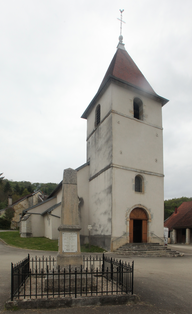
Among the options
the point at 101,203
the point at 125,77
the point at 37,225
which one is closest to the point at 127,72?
the point at 125,77

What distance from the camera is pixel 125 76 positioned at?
2034 cm

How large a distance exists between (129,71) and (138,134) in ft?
21.3

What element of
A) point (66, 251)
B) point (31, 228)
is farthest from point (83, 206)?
point (66, 251)

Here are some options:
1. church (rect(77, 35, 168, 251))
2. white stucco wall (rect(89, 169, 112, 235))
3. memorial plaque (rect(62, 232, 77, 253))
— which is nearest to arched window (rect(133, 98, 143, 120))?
church (rect(77, 35, 168, 251))

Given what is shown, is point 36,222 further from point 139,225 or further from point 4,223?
point 4,223

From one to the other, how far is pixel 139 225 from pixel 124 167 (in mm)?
4770

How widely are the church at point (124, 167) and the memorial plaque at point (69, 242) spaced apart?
10.0m

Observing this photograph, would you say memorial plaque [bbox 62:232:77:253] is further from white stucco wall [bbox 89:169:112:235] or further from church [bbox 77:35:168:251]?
white stucco wall [bbox 89:169:112:235]

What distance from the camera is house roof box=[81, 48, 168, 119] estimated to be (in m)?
19.6

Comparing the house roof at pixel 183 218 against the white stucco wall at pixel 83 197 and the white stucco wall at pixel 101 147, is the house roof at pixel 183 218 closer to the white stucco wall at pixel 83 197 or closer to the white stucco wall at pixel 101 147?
the white stucco wall at pixel 83 197

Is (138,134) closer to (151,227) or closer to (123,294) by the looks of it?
(151,227)

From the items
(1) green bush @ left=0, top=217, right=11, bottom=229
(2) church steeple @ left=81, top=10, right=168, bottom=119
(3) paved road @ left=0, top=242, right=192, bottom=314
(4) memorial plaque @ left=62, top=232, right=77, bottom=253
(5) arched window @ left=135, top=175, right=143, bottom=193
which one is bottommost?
(1) green bush @ left=0, top=217, right=11, bottom=229

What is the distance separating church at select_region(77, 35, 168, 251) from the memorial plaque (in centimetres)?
1002

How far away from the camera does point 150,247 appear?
16.3 metres
